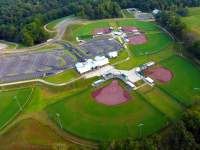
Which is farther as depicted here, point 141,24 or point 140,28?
point 141,24

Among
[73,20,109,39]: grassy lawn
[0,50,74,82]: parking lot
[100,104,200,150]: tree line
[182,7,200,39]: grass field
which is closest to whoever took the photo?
[100,104,200,150]: tree line

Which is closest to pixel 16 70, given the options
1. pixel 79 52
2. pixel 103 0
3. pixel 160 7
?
pixel 79 52

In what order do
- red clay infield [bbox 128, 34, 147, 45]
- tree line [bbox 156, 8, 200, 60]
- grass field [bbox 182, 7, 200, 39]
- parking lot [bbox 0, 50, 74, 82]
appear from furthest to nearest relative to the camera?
red clay infield [bbox 128, 34, 147, 45] < grass field [bbox 182, 7, 200, 39] < tree line [bbox 156, 8, 200, 60] < parking lot [bbox 0, 50, 74, 82]

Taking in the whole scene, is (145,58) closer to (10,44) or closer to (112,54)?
(112,54)

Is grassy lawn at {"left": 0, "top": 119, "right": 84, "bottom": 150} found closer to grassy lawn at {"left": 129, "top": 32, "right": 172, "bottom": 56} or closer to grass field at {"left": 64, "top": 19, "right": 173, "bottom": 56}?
grass field at {"left": 64, "top": 19, "right": 173, "bottom": 56}

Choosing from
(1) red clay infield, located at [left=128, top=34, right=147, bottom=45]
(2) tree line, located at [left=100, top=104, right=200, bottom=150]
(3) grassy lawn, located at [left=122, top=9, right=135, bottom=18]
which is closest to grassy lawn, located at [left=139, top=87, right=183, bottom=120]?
(2) tree line, located at [left=100, top=104, right=200, bottom=150]

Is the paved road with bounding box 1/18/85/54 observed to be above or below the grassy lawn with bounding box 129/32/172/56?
above

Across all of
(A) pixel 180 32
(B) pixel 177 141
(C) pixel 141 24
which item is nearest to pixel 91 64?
(B) pixel 177 141

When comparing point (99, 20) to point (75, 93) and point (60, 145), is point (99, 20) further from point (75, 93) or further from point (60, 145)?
point (60, 145)
